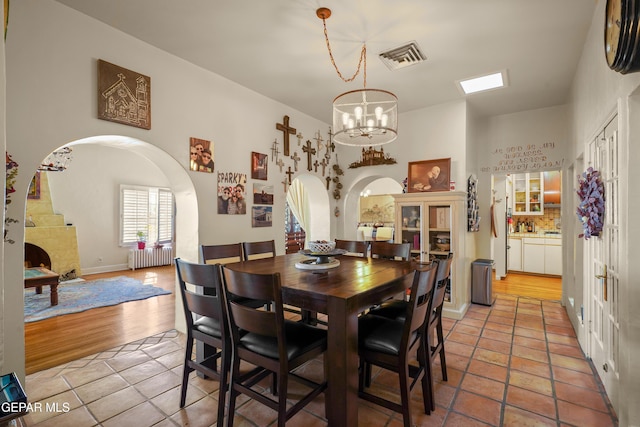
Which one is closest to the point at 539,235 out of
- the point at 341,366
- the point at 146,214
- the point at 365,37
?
the point at 365,37

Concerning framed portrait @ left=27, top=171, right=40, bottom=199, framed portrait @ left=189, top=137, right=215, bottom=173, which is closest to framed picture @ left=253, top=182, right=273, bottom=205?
framed portrait @ left=189, top=137, right=215, bottom=173

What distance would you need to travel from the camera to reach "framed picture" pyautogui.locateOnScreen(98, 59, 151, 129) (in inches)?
99.7

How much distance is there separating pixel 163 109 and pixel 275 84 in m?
1.32

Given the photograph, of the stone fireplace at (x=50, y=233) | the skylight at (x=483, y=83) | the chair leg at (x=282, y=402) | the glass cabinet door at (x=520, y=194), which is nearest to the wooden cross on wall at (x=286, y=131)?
the skylight at (x=483, y=83)

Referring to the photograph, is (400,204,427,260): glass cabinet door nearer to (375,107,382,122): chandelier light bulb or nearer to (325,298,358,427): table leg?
(375,107,382,122): chandelier light bulb

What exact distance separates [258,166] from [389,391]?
2844 mm

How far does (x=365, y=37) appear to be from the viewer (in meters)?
2.68

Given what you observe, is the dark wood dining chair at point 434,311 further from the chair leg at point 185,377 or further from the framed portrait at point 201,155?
the framed portrait at point 201,155

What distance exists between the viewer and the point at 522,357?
107 inches

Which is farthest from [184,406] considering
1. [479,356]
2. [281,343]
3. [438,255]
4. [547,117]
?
[547,117]

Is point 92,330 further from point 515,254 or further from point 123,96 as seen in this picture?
point 515,254

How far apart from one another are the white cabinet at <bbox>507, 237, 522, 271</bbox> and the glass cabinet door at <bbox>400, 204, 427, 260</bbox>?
3.27 metres

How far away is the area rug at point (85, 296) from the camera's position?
13.2 ft

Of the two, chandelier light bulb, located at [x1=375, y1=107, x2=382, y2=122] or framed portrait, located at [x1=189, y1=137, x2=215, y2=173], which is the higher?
chandelier light bulb, located at [x1=375, y1=107, x2=382, y2=122]
